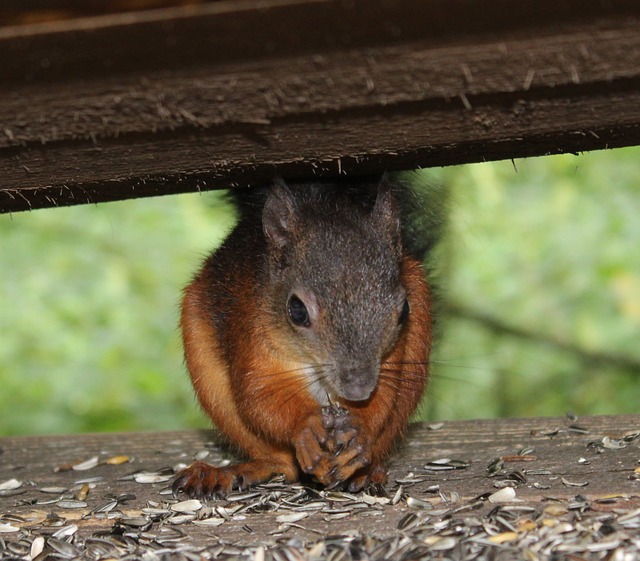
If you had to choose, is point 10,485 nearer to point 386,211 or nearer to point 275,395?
point 275,395

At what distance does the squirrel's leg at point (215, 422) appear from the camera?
3.25m

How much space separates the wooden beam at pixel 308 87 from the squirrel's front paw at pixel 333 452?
878 millimetres

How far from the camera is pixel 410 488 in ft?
10.1

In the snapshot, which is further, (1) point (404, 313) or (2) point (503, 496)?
(1) point (404, 313)

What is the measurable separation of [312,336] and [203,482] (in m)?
0.61

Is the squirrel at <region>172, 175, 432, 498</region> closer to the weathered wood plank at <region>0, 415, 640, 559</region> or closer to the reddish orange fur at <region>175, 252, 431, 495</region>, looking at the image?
the reddish orange fur at <region>175, 252, 431, 495</region>

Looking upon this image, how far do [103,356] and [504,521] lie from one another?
483 cm

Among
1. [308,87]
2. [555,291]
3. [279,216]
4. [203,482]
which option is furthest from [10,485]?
[555,291]

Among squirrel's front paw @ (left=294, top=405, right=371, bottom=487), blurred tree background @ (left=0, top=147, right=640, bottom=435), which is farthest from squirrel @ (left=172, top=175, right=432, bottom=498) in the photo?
blurred tree background @ (left=0, top=147, right=640, bottom=435)

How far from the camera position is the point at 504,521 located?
2.57m

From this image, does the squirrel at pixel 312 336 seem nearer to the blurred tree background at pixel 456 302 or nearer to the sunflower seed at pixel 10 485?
the sunflower seed at pixel 10 485

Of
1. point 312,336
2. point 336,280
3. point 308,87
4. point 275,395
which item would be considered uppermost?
point 308,87

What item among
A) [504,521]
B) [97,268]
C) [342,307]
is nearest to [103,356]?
[97,268]

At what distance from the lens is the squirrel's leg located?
10.7ft
